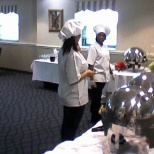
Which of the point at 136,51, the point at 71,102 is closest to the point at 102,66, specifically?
the point at 136,51

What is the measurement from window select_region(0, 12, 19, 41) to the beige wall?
0.77 ft

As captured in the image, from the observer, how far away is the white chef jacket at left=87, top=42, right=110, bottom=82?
3.23m

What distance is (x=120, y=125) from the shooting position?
3.80 feet

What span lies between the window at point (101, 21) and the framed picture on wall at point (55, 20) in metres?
0.41

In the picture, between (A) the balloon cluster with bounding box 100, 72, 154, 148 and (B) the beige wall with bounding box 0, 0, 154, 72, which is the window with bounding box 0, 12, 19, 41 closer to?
(B) the beige wall with bounding box 0, 0, 154, 72

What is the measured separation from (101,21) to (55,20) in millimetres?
1166

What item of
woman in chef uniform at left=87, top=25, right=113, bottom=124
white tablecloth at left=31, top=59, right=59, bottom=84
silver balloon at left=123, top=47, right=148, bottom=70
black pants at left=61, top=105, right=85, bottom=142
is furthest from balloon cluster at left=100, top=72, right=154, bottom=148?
white tablecloth at left=31, top=59, right=59, bottom=84

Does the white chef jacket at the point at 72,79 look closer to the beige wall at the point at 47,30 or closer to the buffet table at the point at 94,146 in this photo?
the buffet table at the point at 94,146

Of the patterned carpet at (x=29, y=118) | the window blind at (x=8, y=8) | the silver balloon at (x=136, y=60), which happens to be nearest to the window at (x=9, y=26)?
the window blind at (x=8, y=8)

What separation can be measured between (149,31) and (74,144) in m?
4.20

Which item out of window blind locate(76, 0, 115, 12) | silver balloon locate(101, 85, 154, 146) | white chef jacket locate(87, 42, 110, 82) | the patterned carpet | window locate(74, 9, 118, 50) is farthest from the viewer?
window locate(74, 9, 118, 50)

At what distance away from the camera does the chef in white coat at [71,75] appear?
7.04 ft

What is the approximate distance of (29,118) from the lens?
12.1 ft

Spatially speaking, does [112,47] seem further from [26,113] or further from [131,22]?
[26,113]
